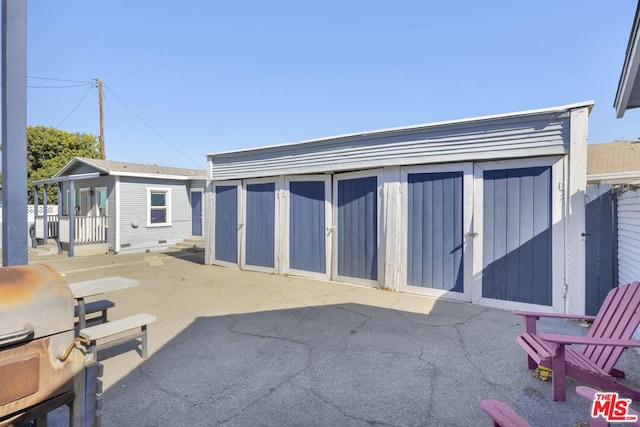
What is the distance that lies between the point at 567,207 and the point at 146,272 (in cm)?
935

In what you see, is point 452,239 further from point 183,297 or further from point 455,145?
point 183,297

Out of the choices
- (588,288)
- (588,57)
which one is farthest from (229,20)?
(588,288)

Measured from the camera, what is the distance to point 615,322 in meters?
2.98

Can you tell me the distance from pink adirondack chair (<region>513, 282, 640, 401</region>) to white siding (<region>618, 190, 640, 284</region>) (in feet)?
2.98

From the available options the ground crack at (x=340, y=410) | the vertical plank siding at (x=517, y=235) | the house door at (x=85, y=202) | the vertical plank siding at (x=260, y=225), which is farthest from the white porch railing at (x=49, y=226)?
the vertical plank siding at (x=517, y=235)

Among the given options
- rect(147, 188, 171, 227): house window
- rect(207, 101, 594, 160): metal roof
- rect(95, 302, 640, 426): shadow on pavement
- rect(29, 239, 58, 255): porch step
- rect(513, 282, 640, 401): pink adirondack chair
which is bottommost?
rect(95, 302, 640, 426): shadow on pavement

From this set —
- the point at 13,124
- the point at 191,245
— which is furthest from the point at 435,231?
the point at 191,245

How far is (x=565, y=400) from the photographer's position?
2.62m

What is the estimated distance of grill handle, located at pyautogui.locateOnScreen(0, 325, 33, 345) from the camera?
1.50 meters

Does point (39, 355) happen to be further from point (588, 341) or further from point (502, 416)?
point (588, 341)

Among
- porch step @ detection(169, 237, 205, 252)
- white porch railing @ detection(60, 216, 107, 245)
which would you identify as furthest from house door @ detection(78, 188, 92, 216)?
porch step @ detection(169, 237, 205, 252)

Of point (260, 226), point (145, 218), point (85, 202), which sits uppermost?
point (85, 202)

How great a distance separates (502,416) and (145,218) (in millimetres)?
14250

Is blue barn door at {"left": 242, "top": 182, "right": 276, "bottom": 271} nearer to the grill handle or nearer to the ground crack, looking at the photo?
the ground crack
